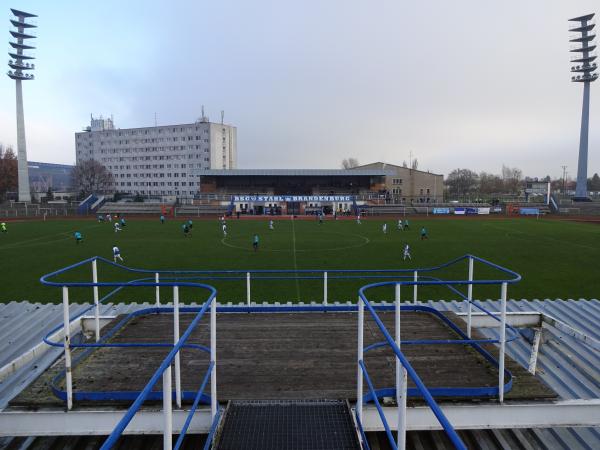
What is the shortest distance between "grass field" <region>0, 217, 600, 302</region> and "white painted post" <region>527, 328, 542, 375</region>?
7751 millimetres

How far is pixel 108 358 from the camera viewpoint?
18.2ft

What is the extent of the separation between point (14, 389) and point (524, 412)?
7.08 m

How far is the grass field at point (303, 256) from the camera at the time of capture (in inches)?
634

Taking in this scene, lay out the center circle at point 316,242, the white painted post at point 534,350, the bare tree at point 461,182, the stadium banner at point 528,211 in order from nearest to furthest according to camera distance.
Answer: the white painted post at point 534,350 → the center circle at point 316,242 → the stadium banner at point 528,211 → the bare tree at point 461,182

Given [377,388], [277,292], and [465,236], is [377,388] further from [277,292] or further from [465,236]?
[465,236]

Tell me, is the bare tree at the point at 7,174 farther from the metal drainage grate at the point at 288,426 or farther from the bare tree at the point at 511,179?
the bare tree at the point at 511,179

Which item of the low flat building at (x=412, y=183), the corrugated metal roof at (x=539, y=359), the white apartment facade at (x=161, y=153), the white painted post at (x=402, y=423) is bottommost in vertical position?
the corrugated metal roof at (x=539, y=359)

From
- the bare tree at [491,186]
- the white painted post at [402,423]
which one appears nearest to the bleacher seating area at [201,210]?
the white painted post at [402,423]

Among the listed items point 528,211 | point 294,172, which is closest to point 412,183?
point 528,211

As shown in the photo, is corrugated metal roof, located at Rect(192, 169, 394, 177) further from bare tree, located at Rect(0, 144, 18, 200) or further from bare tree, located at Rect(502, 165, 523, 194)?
bare tree, located at Rect(502, 165, 523, 194)

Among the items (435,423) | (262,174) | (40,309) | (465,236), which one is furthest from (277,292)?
(262,174)

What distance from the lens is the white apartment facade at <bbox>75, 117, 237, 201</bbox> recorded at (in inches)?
4697

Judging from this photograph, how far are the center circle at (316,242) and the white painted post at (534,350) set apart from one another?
2028 cm

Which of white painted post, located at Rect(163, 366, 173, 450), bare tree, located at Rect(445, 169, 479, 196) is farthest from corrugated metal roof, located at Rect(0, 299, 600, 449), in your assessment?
bare tree, located at Rect(445, 169, 479, 196)
